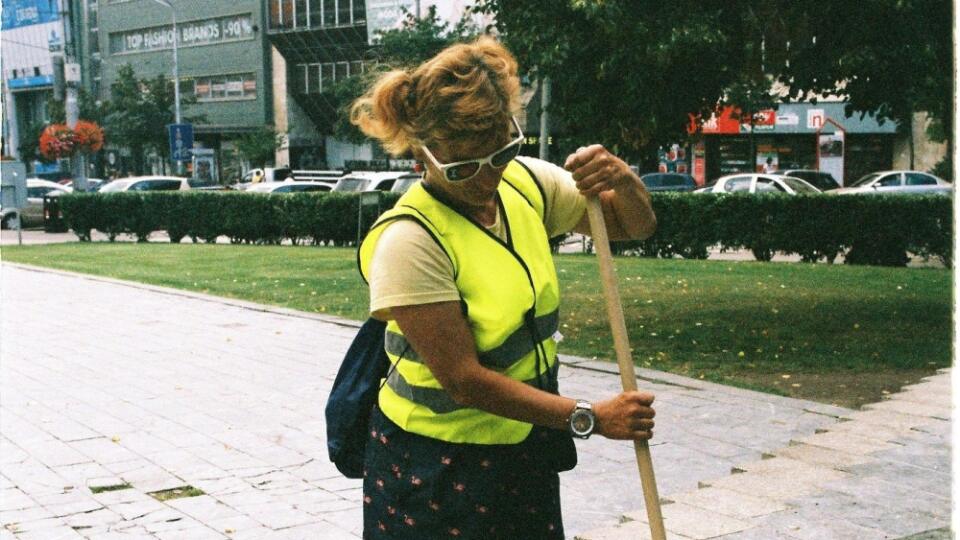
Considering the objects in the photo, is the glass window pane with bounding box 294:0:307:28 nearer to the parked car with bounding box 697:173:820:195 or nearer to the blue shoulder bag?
the parked car with bounding box 697:173:820:195

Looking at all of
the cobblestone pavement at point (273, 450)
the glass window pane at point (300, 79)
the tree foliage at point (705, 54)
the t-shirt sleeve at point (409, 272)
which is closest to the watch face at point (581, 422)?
the t-shirt sleeve at point (409, 272)

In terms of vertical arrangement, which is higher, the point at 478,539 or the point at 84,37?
the point at 84,37

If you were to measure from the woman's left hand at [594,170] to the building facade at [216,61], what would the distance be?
5567 centimetres

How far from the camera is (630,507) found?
5.28m

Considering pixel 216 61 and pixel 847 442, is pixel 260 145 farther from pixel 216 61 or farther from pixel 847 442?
pixel 847 442

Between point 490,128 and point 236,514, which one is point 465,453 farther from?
point 236,514

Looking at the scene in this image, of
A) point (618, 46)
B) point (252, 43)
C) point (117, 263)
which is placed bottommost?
point (117, 263)

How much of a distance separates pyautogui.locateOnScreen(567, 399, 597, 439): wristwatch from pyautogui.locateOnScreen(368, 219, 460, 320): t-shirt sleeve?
0.36m

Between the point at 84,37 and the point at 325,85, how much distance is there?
20866 mm

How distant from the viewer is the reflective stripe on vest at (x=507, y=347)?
2.60 meters

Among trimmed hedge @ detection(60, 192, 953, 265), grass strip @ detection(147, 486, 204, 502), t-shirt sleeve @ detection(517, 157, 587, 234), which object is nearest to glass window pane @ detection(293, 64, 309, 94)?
trimmed hedge @ detection(60, 192, 953, 265)

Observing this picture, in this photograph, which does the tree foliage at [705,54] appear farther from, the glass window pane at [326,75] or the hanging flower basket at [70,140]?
the glass window pane at [326,75]

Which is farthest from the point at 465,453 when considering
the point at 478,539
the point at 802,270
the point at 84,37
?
the point at 84,37

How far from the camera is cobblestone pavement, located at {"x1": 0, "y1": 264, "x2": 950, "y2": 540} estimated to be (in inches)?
200
